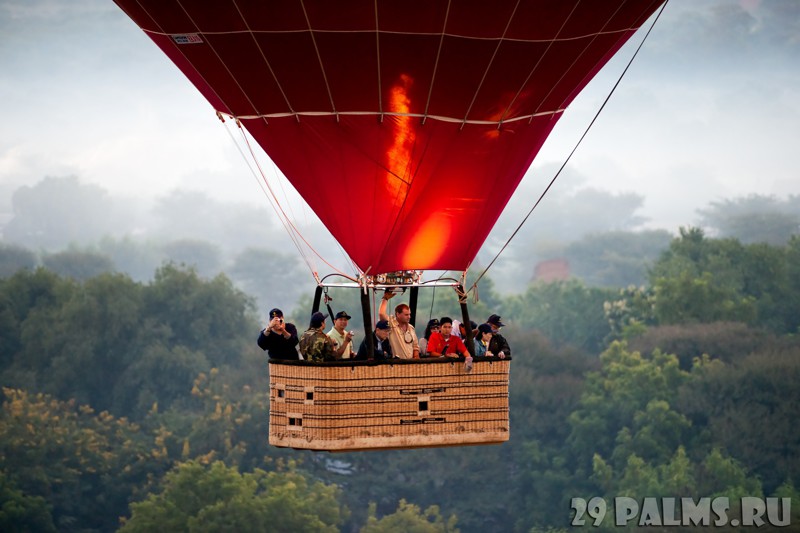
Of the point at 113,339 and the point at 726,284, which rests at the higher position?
the point at 726,284

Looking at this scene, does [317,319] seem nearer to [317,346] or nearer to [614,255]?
[317,346]

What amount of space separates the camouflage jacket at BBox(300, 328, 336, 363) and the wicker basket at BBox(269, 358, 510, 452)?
0.09 m

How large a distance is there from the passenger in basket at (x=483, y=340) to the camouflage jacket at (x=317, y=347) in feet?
4.39

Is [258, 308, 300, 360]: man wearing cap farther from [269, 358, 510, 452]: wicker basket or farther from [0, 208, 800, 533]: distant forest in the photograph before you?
[0, 208, 800, 533]: distant forest

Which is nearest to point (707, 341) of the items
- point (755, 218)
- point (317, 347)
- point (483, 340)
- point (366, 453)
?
point (366, 453)

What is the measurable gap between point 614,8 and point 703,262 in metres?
73.8

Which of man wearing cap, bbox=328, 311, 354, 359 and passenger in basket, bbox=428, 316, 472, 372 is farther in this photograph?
passenger in basket, bbox=428, 316, 472, 372

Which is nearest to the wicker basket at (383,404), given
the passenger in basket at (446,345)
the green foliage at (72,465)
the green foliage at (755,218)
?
the passenger in basket at (446,345)

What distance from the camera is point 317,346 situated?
14.7 metres

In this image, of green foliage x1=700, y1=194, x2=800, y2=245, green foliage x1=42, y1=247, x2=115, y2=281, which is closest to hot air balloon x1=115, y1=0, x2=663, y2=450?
green foliage x1=42, y1=247, x2=115, y2=281

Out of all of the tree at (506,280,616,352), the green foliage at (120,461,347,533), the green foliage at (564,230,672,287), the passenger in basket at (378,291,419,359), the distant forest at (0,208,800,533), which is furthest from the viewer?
the green foliage at (564,230,672,287)

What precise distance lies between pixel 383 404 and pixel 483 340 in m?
1.19

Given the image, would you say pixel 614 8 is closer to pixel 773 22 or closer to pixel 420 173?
pixel 420 173

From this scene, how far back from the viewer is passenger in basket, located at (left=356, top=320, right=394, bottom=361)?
14.8m
